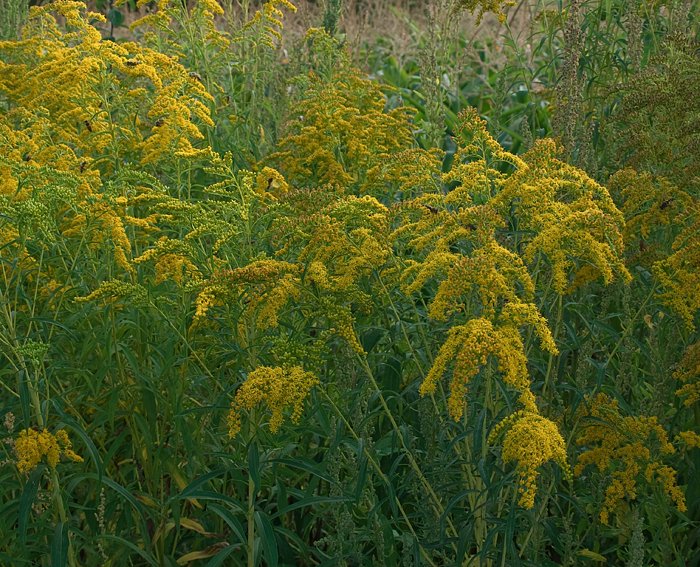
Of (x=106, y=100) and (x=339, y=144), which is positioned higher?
(x=106, y=100)

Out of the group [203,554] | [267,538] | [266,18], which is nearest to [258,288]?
[267,538]

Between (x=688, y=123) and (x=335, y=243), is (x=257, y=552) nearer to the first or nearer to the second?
(x=335, y=243)

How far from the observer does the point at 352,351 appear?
122 inches

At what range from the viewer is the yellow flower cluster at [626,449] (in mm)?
3227

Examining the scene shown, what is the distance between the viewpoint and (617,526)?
3.79m

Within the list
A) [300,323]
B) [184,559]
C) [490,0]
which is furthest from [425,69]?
[184,559]

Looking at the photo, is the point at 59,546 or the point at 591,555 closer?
the point at 59,546

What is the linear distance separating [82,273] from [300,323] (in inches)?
34.4

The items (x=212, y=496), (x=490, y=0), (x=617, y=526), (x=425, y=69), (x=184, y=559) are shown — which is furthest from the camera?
(x=490, y=0)

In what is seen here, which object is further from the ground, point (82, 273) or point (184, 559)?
point (82, 273)

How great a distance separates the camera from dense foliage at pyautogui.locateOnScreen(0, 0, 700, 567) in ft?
9.76

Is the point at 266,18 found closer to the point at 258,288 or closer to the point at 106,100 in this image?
the point at 106,100

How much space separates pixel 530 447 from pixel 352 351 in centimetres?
71

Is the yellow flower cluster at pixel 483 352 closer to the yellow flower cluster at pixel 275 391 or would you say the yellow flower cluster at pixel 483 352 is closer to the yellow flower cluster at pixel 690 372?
the yellow flower cluster at pixel 275 391
